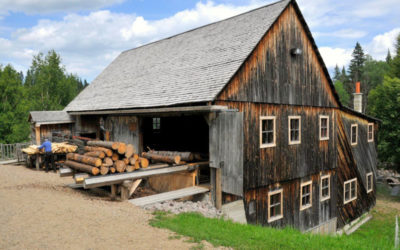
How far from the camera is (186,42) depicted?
1622 centimetres

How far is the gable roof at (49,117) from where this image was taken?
57.0ft

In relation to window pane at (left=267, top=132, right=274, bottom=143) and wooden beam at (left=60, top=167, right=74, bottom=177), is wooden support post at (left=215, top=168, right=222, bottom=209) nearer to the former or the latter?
window pane at (left=267, top=132, right=274, bottom=143)

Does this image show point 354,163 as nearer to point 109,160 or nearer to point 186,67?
point 186,67

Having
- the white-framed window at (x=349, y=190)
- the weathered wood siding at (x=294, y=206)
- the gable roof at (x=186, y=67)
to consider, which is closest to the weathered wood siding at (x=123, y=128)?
the gable roof at (x=186, y=67)

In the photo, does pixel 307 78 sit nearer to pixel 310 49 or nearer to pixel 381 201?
pixel 310 49

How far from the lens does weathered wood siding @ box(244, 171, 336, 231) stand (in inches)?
446

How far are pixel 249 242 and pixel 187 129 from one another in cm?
1018

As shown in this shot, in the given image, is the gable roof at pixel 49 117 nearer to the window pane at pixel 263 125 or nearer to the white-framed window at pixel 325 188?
the window pane at pixel 263 125

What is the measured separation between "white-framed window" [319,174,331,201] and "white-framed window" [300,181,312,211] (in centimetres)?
108

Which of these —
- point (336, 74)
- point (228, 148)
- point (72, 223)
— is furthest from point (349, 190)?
point (336, 74)

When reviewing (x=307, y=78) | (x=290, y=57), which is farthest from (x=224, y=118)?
(x=307, y=78)

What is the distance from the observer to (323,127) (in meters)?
15.2

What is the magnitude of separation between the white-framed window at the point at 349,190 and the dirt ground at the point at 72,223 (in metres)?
13.9

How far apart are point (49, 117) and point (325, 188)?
16440 millimetres
